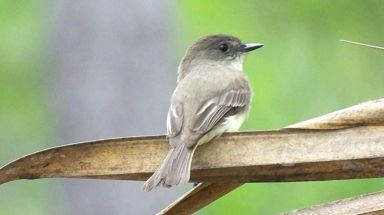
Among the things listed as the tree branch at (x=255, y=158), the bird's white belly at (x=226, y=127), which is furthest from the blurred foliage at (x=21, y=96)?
the tree branch at (x=255, y=158)

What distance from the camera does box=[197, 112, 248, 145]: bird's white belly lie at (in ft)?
15.1

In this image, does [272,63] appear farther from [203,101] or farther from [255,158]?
[255,158]

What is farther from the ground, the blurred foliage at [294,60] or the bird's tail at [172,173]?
the bird's tail at [172,173]

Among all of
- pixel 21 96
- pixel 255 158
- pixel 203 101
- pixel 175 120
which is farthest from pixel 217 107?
pixel 21 96

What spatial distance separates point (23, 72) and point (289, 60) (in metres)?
2.57

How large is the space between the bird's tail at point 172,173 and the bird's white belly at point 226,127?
0.25m

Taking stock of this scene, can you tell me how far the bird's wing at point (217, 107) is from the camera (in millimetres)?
5085

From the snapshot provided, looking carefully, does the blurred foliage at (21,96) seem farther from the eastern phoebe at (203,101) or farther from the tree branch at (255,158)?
the tree branch at (255,158)

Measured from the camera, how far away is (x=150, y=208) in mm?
8750

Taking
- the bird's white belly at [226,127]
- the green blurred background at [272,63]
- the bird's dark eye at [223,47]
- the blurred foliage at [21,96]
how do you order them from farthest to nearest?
1. the blurred foliage at [21,96]
2. the green blurred background at [272,63]
3. the bird's dark eye at [223,47]
4. the bird's white belly at [226,127]

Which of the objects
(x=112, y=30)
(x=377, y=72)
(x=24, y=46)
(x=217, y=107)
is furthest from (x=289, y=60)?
(x=217, y=107)

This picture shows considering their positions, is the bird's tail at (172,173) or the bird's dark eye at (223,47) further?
the bird's dark eye at (223,47)

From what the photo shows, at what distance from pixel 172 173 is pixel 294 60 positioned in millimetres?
8422

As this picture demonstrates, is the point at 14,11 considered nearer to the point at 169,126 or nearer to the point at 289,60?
the point at 289,60
